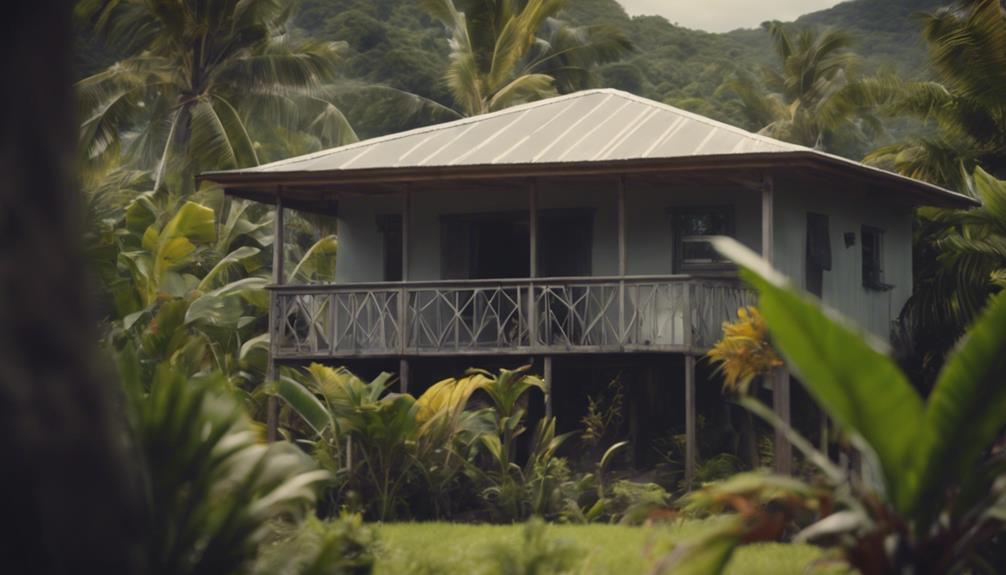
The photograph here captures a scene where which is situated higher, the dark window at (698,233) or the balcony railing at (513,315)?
the dark window at (698,233)

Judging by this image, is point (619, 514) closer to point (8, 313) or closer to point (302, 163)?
point (302, 163)

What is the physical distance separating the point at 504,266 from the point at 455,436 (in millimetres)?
5592

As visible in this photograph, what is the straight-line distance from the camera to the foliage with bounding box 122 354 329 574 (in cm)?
776

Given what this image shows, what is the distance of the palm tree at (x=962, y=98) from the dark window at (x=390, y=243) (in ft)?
31.0

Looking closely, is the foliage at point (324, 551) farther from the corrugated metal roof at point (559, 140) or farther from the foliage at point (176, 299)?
the foliage at point (176, 299)

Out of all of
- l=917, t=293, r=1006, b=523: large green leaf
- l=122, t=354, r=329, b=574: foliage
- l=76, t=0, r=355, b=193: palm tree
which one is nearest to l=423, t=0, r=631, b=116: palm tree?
l=76, t=0, r=355, b=193: palm tree

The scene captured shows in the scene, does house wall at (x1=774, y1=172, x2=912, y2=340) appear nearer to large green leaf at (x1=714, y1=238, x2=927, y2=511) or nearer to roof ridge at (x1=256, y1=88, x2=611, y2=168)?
roof ridge at (x1=256, y1=88, x2=611, y2=168)

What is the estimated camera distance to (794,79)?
47094 millimetres

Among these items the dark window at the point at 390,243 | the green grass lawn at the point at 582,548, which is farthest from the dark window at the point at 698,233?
the green grass lawn at the point at 582,548

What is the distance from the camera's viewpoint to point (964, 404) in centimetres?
779

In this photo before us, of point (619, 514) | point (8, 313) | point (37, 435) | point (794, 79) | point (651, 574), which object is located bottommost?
point (619, 514)

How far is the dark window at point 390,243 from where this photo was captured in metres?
23.0

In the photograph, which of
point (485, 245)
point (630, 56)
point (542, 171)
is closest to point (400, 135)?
point (485, 245)

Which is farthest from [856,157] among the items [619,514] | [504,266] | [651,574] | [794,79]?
[651,574]
